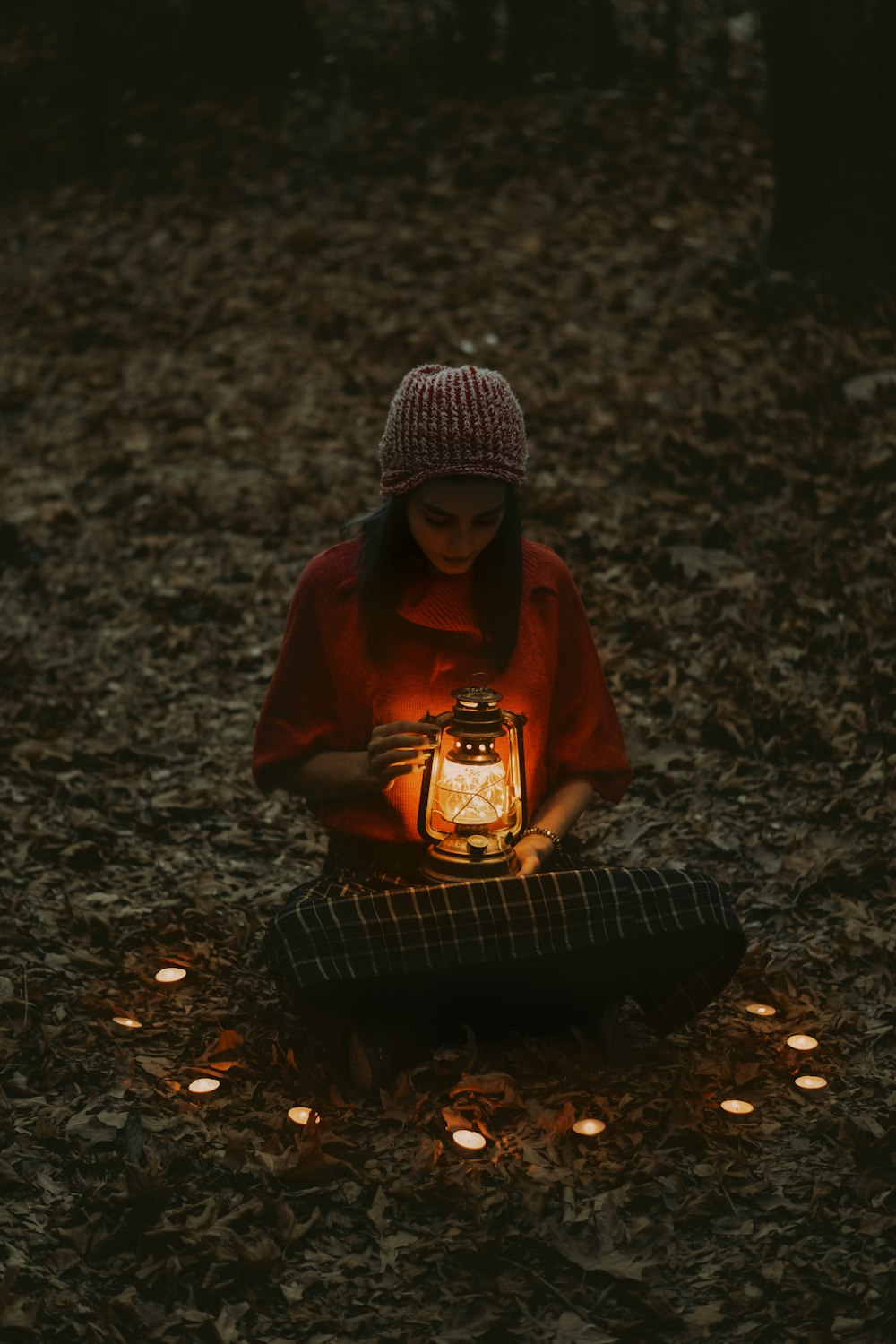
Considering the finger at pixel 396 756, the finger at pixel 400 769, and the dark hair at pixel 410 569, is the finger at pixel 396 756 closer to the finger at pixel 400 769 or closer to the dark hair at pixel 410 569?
the finger at pixel 400 769

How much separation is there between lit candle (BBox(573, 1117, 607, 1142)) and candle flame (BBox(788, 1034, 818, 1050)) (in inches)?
30.7

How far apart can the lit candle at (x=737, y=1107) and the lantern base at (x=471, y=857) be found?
924mm

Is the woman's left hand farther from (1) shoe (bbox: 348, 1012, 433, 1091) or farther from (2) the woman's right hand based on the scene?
(1) shoe (bbox: 348, 1012, 433, 1091)

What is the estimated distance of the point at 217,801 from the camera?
5.66m

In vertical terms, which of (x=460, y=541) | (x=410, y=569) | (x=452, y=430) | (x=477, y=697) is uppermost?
(x=452, y=430)

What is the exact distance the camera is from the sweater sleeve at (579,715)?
3.85 m

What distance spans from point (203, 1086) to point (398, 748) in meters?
1.19

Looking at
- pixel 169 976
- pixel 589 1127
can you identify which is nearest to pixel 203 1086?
pixel 169 976

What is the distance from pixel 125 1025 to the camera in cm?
409

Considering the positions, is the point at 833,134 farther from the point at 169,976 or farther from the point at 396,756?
the point at 169,976

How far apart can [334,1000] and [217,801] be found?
2241 mm

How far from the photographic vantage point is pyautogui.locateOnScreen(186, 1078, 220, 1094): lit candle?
373 centimetres

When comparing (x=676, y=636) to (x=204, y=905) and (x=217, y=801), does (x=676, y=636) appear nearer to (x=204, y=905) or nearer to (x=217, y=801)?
(x=217, y=801)

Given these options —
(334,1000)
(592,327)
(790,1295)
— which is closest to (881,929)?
(790,1295)
